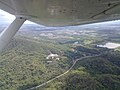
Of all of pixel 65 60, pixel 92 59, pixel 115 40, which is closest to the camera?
pixel 92 59

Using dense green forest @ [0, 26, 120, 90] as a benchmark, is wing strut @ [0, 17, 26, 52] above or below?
above

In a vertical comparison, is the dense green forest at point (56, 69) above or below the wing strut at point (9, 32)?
below

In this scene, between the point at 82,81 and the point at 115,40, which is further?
the point at 115,40

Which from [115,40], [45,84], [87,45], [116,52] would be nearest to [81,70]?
[45,84]

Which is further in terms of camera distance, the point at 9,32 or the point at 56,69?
the point at 56,69

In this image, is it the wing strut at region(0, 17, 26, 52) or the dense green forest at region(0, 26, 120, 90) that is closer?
the wing strut at region(0, 17, 26, 52)

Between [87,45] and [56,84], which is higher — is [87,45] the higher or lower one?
the higher one

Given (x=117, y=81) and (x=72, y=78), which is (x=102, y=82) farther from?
(x=72, y=78)

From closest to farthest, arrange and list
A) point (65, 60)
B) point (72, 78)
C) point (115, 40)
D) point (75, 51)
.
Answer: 1. point (72, 78)
2. point (65, 60)
3. point (75, 51)
4. point (115, 40)

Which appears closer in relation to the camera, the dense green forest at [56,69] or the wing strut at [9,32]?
the wing strut at [9,32]

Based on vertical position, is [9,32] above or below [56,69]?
above
